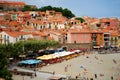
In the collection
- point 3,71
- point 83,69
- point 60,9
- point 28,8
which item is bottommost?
point 83,69

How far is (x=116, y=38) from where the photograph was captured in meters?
78.8

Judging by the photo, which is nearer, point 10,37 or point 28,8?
point 10,37

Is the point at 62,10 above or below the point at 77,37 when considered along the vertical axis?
above

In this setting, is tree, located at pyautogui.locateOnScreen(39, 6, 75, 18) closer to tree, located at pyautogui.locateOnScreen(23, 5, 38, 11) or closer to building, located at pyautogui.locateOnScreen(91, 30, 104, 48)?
tree, located at pyautogui.locateOnScreen(23, 5, 38, 11)

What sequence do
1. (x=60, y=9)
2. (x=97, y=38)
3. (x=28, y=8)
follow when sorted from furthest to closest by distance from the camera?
(x=60, y=9), (x=28, y=8), (x=97, y=38)

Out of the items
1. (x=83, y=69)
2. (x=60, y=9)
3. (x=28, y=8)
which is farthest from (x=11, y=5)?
(x=83, y=69)

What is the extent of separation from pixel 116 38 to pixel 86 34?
8.15m

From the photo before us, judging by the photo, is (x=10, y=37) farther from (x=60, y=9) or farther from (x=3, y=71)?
(x=60, y=9)

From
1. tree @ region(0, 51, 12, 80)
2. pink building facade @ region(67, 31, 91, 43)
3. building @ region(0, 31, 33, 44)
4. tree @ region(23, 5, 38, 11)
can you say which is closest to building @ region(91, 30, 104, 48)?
pink building facade @ region(67, 31, 91, 43)

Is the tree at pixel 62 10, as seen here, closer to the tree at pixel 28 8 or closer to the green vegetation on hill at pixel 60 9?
the green vegetation on hill at pixel 60 9

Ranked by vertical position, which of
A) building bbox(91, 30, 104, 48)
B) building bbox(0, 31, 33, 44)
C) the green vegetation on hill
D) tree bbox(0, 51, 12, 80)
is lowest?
building bbox(91, 30, 104, 48)

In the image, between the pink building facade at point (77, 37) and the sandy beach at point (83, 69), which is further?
the pink building facade at point (77, 37)

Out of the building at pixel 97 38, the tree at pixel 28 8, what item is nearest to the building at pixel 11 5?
the tree at pixel 28 8

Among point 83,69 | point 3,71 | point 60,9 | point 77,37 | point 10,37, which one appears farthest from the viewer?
point 60,9
